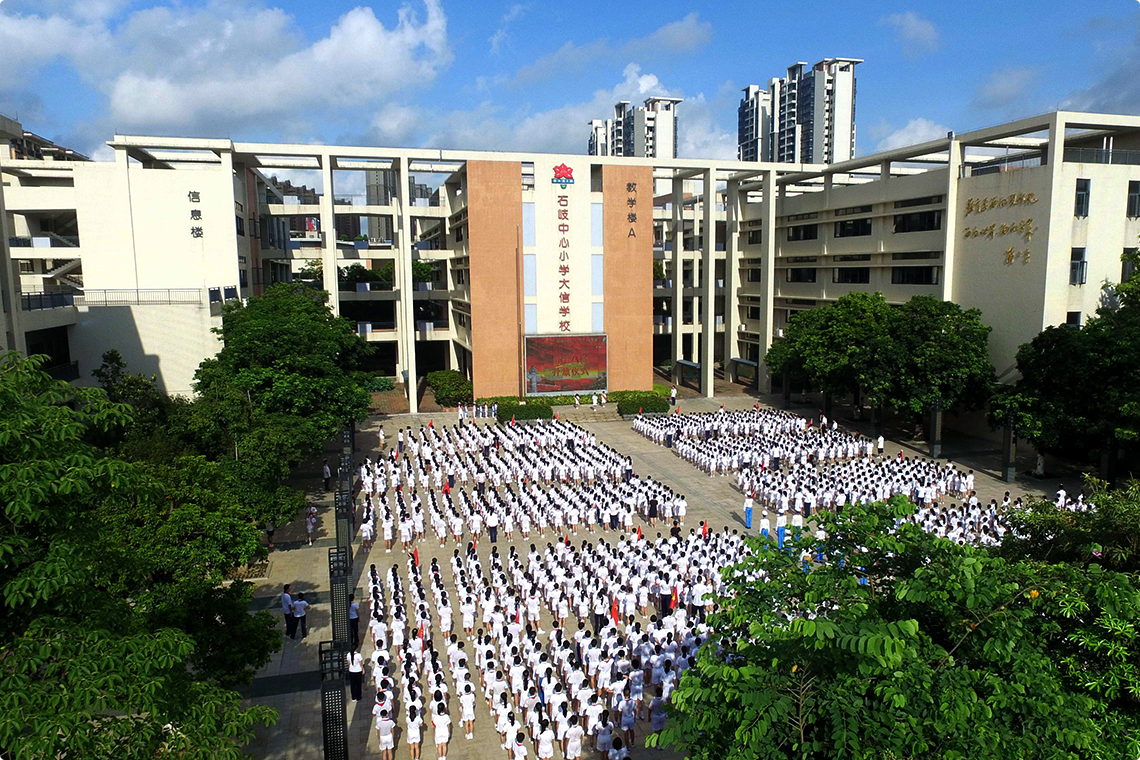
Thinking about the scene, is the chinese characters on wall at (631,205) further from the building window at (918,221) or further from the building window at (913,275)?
the building window at (913,275)

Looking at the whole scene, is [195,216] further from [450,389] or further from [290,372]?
[450,389]

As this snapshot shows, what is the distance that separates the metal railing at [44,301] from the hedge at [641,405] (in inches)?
743

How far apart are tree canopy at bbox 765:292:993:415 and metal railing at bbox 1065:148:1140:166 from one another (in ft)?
16.9

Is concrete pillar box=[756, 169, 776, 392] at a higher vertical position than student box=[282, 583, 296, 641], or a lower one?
higher

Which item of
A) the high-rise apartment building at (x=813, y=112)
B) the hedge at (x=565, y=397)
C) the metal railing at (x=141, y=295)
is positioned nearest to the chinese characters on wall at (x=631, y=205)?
the hedge at (x=565, y=397)

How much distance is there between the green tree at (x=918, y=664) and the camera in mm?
4711

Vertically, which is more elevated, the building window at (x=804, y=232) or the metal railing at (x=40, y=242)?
the building window at (x=804, y=232)

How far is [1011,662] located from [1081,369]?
55.3ft

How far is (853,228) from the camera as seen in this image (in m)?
Answer: 30.9

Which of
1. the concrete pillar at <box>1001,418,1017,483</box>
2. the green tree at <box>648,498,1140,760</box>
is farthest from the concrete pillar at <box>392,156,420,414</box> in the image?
the green tree at <box>648,498,1140,760</box>

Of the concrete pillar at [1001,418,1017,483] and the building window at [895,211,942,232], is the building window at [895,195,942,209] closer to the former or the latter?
the building window at [895,211,942,232]

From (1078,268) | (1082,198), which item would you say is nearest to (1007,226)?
A: (1082,198)

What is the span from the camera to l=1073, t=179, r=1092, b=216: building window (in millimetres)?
21906

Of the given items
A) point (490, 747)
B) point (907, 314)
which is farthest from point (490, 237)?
point (490, 747)
